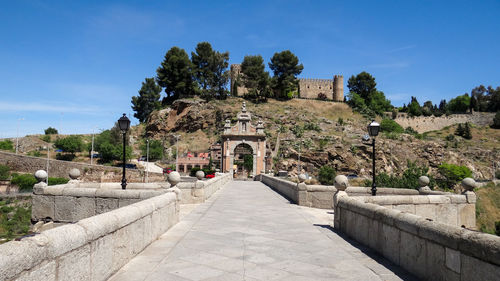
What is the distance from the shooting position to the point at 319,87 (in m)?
98.2

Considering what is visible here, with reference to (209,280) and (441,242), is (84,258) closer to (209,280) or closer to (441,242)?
(209,280)

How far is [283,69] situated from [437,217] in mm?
81252

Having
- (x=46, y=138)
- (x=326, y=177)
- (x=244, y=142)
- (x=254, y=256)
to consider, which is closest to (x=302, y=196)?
(x=254, y=256)

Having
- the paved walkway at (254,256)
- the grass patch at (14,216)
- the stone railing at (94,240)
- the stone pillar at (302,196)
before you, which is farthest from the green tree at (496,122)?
the stone railing at (94,240)

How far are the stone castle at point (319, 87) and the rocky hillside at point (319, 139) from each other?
12.2 meters

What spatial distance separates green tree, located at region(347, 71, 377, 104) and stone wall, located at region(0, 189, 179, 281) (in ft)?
318

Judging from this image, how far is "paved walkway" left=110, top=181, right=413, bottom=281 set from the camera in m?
4.78

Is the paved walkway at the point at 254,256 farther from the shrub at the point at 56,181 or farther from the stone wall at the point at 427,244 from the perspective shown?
the shrub at the point at 56,181

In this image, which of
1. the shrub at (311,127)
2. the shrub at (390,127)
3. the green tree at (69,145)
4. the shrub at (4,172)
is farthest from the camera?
the shrub at (390,127)

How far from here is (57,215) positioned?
10.3 metres

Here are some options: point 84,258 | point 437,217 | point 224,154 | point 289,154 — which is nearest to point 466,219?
point 437,217

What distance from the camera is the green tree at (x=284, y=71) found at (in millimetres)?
86688

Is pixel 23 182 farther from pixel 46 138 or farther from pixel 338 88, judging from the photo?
pixel 338 88

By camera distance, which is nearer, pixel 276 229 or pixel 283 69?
pixel 276 229
